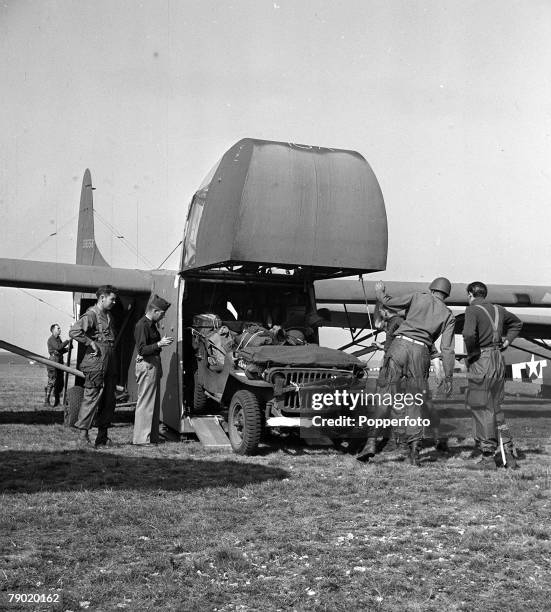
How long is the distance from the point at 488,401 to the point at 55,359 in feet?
43.8

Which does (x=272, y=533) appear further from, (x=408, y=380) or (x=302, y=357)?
(x=302, y=357)

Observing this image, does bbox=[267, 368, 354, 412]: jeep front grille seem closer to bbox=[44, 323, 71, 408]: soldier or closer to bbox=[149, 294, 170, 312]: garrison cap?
bbox=[149, 294, 170, 312]: garrison cap

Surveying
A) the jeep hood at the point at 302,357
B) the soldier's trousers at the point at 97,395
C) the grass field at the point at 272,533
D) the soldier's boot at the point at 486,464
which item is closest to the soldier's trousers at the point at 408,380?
the grass field at the point at 272,533

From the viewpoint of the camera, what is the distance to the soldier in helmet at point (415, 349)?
8.12 metres

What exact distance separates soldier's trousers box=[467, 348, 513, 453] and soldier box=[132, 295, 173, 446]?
153 inches

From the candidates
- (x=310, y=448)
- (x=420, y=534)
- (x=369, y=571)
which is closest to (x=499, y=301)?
(x=310, y=448)

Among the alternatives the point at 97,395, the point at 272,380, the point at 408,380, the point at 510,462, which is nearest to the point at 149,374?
the point at 97,395

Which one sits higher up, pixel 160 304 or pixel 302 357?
pixel 160 304

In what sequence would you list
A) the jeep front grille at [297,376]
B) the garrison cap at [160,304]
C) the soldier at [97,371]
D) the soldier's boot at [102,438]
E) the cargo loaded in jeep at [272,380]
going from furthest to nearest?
1. the garrison cap at [160,304]
2. the soldier at [97,371]
3. the soldier's boot at [102,438]
4. the jeep front grille at [297,376]
5. the cargo loaded in jeep at [272,380]

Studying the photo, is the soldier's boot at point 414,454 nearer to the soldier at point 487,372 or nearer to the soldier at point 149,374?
the soldier at point 487,372

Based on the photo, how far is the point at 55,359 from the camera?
62.3 feet

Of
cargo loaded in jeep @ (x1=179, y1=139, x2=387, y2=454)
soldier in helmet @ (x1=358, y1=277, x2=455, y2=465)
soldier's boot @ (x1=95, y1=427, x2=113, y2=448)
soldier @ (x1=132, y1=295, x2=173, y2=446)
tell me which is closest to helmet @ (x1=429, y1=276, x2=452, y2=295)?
soldier in helmet @ (x1=358, y1=277, x2=455, y2=465)

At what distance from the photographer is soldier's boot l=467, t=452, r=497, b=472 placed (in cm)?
782

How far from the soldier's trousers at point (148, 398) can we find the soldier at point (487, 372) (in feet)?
13.5
